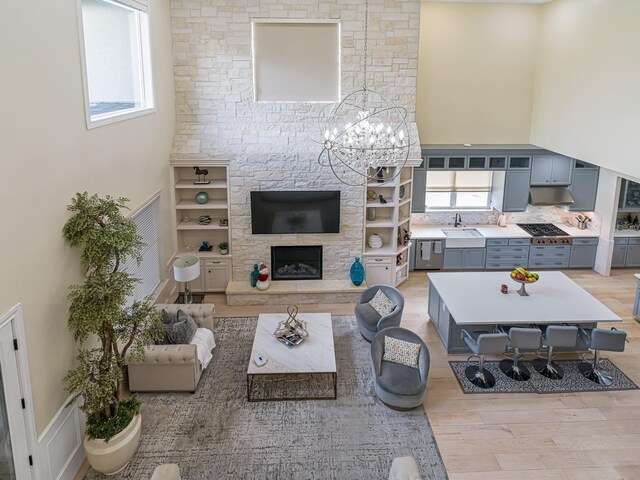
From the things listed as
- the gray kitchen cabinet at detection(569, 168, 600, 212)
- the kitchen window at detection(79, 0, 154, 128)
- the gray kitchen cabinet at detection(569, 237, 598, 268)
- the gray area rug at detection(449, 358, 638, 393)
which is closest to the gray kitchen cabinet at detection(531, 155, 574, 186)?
the gray kitchen cabinet at detection(569, 168, 600, 212)

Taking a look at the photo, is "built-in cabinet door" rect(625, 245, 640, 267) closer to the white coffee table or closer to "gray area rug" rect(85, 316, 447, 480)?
"gray area rug" rect(85, 316, 447, 480)

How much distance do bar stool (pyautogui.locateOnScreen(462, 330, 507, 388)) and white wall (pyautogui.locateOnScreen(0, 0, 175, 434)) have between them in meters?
5.18

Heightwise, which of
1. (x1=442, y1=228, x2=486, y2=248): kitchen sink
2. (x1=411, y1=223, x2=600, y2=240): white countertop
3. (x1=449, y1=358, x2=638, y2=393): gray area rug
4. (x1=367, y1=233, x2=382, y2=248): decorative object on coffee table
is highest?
(x1=367, y1=233, x2=382, y2=248): decorative object on coffee table

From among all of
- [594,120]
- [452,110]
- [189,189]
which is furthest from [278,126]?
[594,120]

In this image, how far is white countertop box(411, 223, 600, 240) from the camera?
12.2 metres

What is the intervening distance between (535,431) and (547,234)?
642cm

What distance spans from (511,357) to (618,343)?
1.52 metres

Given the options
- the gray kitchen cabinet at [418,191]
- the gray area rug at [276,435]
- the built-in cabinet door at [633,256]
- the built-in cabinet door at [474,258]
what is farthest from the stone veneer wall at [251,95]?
the built-in cabinet door at [633,256]

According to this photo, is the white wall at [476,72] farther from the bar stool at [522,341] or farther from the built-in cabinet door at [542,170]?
the bar stool at [522,341]

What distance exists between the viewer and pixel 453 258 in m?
12.3

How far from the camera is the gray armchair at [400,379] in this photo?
23.7 feet

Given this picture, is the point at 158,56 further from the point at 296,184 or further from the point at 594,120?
the point at 594,120

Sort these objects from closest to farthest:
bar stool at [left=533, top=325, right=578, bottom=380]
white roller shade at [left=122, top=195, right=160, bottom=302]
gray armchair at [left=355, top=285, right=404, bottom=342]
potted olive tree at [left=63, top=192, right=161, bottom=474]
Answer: potted olive tree at [left=63, top=192, right=161, bottom=474], bar stool at [left=533, top=325, right=578, bottom=380], white roller shade at [left=122, top=195, right=160, bottom=302], gray armchair at [left=355, top=285, right=404, bottom=342]

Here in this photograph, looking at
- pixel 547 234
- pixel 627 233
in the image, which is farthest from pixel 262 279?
pixel 627 233
